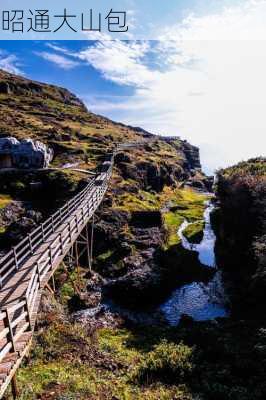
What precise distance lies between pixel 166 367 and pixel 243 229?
27.6 m

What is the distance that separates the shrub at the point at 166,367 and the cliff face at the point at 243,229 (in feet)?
44.3

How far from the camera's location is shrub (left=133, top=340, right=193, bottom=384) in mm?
24547

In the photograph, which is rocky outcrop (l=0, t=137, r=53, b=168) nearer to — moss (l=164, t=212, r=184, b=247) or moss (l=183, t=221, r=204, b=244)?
moss (l=164, t=212, r=184, b=247)

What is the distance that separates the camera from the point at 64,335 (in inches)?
1122

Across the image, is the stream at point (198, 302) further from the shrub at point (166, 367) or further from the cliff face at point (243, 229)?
the shrub at point (166, 367)

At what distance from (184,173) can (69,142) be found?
3861 cm

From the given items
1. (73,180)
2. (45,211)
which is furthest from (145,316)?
(73,180)

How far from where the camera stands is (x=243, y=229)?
164ft

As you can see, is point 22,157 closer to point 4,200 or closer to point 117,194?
point 4,200

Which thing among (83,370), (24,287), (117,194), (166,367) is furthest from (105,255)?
(24,287)

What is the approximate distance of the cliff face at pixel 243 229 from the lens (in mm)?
41250

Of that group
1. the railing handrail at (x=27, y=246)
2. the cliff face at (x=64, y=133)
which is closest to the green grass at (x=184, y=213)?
the cliff face at (x=64, y=133)

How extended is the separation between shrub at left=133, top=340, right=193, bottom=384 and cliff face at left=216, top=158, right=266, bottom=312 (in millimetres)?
13510

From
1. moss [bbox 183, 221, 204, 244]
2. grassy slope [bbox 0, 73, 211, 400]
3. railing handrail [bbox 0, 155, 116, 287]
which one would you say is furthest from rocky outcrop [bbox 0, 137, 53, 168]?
moss [bbox 183, 221, 204, 244]
